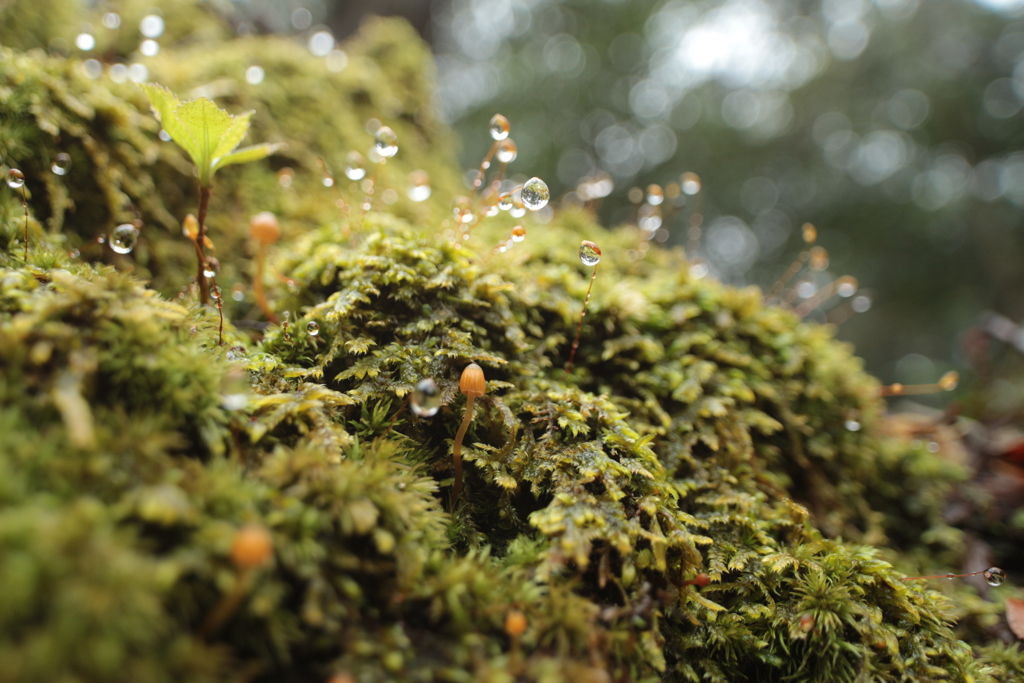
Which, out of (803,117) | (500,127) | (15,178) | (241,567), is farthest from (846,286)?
(803,117)

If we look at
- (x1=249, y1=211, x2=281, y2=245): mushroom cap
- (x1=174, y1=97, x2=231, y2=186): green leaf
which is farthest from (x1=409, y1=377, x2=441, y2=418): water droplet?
(x1=174, y1=97, x2=231, y2=186): green leaf

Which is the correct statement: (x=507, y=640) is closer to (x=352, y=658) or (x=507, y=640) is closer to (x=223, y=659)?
(x=352, y=658)

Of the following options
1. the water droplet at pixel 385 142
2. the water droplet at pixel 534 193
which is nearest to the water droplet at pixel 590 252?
the water droplet at pixel 534 193

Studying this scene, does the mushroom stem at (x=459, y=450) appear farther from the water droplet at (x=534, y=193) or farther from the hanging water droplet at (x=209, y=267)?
the hanging water droplet at (x=209, y=267)

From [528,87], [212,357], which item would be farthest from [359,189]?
[528,87]

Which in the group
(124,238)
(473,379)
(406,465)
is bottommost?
(406,465)

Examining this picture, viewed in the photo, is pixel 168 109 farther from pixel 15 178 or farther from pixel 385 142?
pixel 385 142
